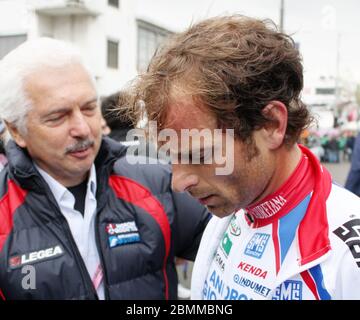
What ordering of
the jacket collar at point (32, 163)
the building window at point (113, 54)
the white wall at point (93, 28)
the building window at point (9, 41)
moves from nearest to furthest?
1. the jacket collar at point (32, 163)
2. the building window at point (9, 41)
3. the white wall at point (93, 28)
4. the building window at point (113, 54)

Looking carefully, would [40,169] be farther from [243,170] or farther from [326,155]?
[326,155]

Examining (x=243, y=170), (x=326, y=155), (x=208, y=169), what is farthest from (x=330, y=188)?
(x=326, y=155)

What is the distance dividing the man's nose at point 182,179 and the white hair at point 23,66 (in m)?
0.84

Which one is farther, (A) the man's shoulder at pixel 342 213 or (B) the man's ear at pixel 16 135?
(B) the man's ear at pixel 16 135

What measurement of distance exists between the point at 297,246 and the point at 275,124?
1.16 feet

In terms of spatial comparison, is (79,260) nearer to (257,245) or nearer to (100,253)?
(100,253)

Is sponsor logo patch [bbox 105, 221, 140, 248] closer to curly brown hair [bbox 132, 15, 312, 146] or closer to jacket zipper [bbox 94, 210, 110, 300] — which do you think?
jacket zipper [bbox 94, 210, 110, 300]

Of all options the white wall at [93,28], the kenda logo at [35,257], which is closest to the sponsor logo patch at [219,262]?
the kenda logo at [35,257]

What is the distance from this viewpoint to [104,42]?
66.1ft

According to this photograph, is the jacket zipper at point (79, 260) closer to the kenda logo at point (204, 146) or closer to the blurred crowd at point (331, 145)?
the kenda logo at point (204, 146)

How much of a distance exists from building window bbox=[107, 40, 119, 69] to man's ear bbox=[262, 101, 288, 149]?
20185 mm

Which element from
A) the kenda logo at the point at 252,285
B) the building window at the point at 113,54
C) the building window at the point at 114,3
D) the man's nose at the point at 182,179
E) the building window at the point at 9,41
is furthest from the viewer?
the building window at the point at 114,3

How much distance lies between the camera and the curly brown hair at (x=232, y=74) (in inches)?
47.7
